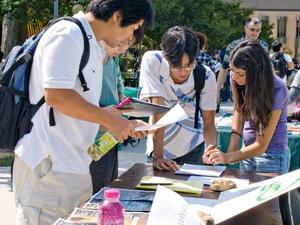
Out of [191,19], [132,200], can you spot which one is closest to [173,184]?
[132,200]

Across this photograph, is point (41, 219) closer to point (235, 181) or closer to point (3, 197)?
point (235, 181)

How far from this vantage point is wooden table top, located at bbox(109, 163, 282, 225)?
206 centimetres

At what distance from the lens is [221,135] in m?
5.41

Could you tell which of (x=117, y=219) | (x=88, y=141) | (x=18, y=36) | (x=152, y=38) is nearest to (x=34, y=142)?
(x=88, y=141)

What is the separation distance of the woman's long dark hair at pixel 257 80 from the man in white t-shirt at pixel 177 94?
259 mm

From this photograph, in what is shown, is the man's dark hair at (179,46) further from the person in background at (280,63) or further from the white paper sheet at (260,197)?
the person in background at (280,63)

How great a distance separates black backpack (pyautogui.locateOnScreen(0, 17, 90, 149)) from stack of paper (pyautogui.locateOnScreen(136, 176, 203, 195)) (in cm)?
56

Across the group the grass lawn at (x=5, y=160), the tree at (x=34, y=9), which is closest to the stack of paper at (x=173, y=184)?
the grass lawn at (x=5, y=160)

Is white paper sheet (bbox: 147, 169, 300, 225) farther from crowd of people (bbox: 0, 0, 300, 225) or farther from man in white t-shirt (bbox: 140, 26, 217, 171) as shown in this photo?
man in white t-shirt (bbox: 140, 26, 217, 171)

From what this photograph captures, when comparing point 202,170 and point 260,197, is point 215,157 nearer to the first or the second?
point 202,170

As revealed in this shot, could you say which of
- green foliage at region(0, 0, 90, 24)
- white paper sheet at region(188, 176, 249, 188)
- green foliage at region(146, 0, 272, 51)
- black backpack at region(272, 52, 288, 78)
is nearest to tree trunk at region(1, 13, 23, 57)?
green foliage at region(0, 0, 90, 24)

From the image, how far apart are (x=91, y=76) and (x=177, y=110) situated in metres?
0.42

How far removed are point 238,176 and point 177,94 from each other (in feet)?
2.37

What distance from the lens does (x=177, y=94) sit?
135 inches
